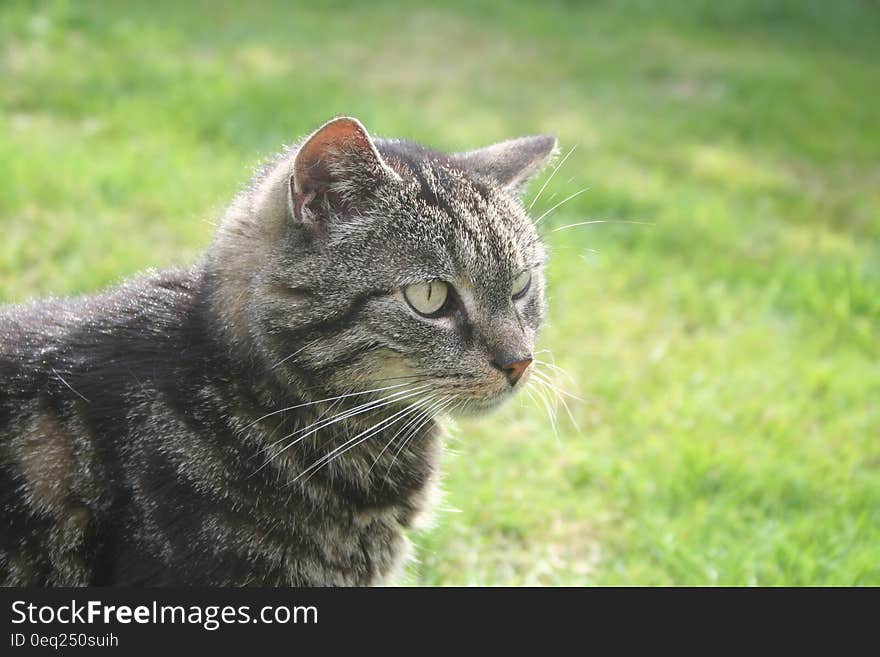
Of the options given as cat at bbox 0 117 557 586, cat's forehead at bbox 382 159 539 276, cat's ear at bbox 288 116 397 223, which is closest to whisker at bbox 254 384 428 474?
cat at bbox 0 117 557 586

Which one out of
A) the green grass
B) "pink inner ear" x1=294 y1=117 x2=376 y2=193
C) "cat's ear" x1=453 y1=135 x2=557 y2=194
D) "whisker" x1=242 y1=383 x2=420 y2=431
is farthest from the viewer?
the green grass

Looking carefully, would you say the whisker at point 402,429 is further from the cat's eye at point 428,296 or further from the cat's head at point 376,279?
the cat's eye at point 428,296

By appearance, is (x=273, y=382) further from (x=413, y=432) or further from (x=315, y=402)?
(x=413, y=432)

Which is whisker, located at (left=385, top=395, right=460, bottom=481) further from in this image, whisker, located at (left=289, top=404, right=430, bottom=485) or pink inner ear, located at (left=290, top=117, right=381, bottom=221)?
Result: pink inner ear, located at (left=290, top=117, right=381, bottom=221)

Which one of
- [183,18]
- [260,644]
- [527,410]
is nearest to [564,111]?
[183,18]

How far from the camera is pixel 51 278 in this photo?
4.41 m

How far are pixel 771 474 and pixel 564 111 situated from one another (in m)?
4.21

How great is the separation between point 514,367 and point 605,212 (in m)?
3.58

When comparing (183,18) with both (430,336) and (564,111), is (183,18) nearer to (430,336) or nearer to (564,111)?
(564,111)

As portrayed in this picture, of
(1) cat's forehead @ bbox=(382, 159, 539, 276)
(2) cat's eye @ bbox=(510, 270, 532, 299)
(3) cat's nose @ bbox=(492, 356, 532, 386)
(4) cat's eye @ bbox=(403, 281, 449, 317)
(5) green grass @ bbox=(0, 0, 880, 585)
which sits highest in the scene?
(1) cat's forehead @ bbox=(382, 159, 539, 276)

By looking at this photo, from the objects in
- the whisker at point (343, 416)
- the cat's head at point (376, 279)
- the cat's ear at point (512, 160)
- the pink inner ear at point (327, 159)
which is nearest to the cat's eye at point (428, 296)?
the cat's head at point (376, 279)

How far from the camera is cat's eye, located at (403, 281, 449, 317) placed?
8.45ft

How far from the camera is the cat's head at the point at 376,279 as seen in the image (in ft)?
8.27

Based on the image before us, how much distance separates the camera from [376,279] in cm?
254
